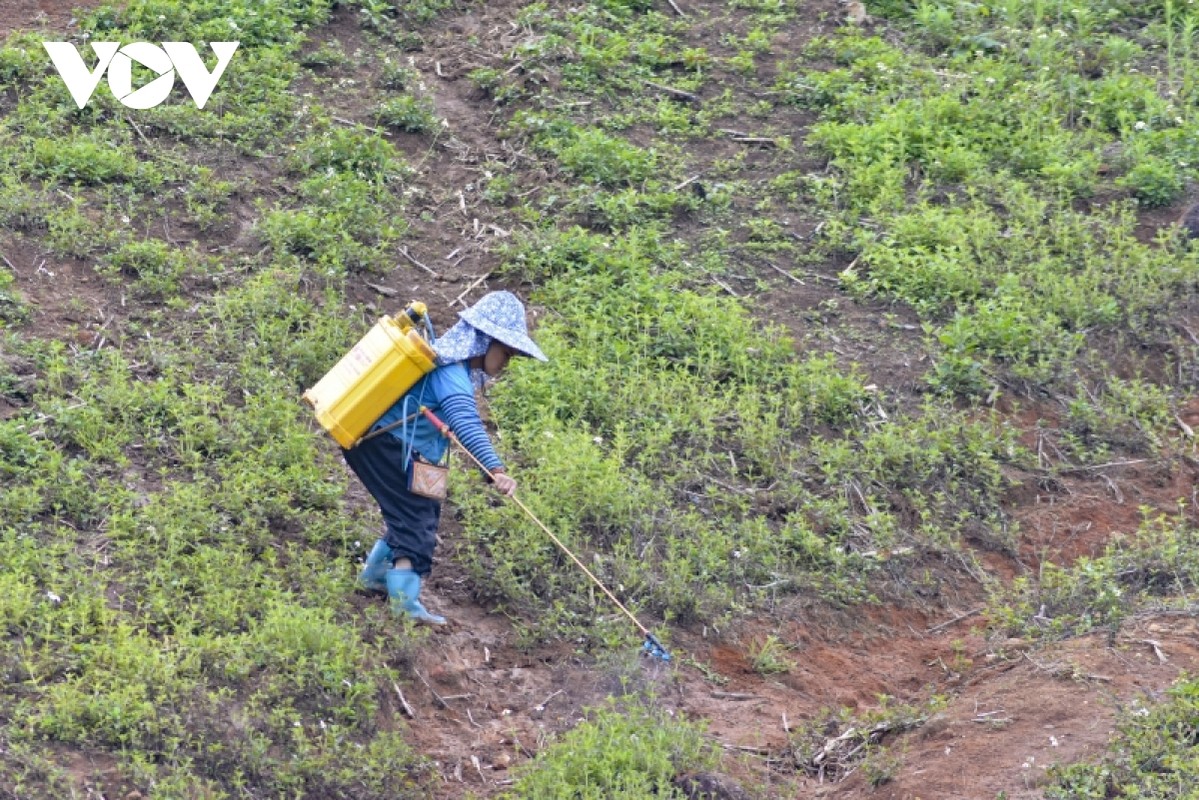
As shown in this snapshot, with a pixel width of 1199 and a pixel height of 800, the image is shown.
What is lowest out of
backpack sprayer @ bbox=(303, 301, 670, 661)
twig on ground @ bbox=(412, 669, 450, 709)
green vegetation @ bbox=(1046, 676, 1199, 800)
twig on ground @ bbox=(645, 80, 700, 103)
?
green vegetation @ bbox=(1046, 676, 1199, 800)

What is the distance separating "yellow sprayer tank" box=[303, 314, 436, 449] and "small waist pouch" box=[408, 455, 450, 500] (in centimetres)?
26

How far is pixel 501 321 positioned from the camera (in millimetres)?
7156

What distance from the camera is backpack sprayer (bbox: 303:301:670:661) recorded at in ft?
22.8

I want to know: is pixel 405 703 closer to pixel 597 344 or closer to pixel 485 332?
pixel 485 332

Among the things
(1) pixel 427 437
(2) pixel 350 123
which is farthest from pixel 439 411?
(2) pixel 350 123

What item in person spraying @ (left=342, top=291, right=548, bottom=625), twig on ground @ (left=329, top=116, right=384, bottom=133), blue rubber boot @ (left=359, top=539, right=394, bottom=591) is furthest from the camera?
twig on ground @ (left=329, top=116, right=384, bottom=133)

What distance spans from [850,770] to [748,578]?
4.49ft

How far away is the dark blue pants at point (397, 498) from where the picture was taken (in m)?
7.21

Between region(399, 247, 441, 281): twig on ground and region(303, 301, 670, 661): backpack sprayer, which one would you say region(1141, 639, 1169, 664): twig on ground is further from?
region(399, 247, 441, 281): twig on ground

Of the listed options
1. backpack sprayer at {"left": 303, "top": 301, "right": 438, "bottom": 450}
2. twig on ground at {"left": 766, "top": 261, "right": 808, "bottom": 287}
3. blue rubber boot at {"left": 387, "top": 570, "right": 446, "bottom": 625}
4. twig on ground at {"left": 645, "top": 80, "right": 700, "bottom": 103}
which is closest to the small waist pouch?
backpack sprayer at {"left": 303, "top": 301, "right": 438, "bottom": 450}

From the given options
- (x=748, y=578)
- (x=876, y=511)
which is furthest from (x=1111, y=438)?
(x=748, y=578)

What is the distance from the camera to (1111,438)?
9.17 metres

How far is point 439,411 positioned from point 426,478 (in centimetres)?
28

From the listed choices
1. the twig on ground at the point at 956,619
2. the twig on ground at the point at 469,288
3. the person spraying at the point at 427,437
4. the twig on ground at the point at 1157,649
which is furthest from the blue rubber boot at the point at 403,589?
the twig on ground at the point at 1157,649
